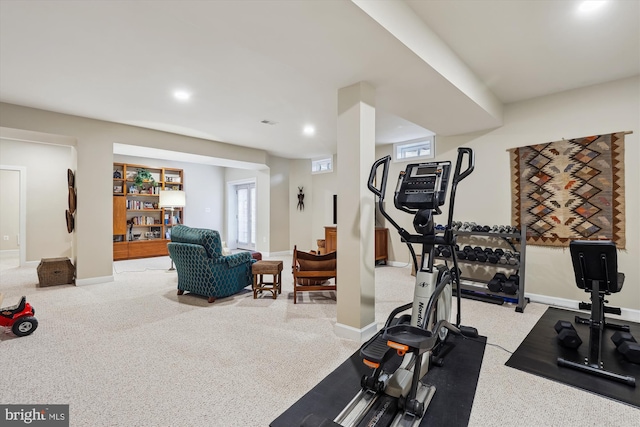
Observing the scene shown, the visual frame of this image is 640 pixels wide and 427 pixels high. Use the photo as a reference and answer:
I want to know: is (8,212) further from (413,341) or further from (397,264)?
(413,341)

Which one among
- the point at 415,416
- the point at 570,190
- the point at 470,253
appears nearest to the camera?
the point at 415,416

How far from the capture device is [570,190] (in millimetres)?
3488

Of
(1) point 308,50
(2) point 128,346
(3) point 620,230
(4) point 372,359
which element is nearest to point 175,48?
(1) point 308,50

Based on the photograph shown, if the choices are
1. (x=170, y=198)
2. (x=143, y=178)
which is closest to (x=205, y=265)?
(x=170, y=198)

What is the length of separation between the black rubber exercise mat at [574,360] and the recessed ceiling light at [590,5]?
265cm

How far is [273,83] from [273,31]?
1.35m

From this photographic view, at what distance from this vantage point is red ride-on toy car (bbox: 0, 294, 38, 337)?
2.63 m

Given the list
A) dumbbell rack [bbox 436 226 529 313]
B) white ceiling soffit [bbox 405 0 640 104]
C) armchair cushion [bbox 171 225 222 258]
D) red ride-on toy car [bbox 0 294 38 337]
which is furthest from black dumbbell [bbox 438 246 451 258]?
red ride-on toy car [bbox 0 294 38 337]

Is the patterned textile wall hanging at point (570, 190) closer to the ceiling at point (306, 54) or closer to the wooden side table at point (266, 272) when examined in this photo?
the ceiling at point (306, 54)

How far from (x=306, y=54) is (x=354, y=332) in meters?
2.36

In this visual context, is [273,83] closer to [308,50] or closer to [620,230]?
[308,50]

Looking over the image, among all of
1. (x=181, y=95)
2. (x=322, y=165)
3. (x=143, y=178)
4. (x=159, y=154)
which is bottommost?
(x=143, y=178)

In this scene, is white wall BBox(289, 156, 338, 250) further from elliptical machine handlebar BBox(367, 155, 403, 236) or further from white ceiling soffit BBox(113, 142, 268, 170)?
elliptical machine handlebar BBox(367, 155, 403, 236)

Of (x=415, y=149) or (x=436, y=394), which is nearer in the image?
(x=436, y=394)
